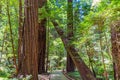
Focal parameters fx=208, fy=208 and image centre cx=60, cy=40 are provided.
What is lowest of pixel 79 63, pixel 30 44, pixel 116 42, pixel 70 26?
pixel 79 63

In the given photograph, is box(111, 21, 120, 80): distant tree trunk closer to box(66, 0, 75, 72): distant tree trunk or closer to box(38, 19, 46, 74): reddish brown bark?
box(66, 0, 75, 72): distant tree trunk

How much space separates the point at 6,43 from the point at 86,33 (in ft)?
30.1

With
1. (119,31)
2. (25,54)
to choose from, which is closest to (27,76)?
(25,54)

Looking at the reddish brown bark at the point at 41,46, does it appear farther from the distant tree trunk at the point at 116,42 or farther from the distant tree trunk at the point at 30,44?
the distant tree trunk at the point at 116,42

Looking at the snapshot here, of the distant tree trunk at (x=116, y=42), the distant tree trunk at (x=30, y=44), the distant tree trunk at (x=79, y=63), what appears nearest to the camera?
the distant tree trunk at (x=116, y=42)

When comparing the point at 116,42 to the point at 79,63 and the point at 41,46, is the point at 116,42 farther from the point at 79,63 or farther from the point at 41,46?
the point at 41,46

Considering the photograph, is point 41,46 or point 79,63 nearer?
point 79,63

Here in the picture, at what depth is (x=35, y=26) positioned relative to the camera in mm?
6930

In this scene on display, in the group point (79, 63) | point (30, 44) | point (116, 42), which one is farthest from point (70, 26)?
point (116, 42)

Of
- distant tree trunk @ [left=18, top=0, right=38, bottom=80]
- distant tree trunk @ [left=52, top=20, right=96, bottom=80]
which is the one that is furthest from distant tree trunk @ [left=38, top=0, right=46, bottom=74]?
distant tree trunk @ [left=18, top=0, right=38, bottom=80]

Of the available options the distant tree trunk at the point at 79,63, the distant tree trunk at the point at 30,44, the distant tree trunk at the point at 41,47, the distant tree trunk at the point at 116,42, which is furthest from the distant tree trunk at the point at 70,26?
the distant tree trunk at the point at 116,42

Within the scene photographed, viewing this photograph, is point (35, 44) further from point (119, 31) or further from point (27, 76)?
point (119, 31)

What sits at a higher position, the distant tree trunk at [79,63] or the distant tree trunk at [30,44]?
the distant tree trunk at [30,44]

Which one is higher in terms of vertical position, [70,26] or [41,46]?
[70,26]
